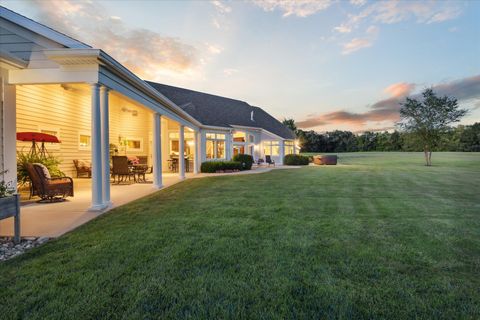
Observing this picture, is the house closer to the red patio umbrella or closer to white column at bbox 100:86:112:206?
white column at bbox 100:86:112:206

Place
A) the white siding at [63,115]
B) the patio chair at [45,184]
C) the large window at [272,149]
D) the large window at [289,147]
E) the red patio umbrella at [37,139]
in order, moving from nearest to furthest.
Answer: the patio chair at [45,184], the red patio umbrella at [37,139], the white siding at [63,115], the large window at [272,149], the large window at [289,147]

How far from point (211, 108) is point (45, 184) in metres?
16.1

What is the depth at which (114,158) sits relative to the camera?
9625mm

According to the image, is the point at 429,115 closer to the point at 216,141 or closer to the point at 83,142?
the point at 216,141

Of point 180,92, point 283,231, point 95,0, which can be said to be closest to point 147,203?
point 283,231

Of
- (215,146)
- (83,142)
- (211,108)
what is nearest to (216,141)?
(215,146)

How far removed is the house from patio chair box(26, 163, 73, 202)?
16.6 inches

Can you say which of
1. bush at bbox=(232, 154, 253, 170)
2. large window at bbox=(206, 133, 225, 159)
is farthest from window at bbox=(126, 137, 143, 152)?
bush at bbox=(232, 154, 253, 170)

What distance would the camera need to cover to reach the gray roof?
63.0ft

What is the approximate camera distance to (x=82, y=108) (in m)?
11.1

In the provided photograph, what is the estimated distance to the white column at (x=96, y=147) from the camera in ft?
17.2

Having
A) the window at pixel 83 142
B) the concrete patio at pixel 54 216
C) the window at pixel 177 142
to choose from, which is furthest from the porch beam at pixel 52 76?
the window at pixel 177 142

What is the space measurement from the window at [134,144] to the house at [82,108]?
53mm

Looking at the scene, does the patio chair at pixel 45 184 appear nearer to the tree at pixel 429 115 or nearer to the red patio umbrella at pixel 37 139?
the red patio umbrella at pixel 37 139
